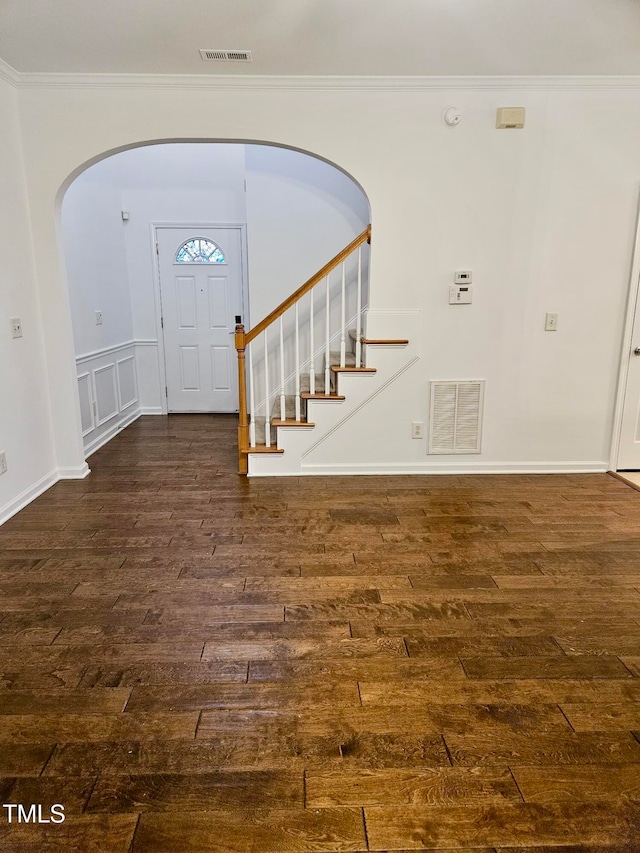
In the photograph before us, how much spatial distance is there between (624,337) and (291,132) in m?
2.80

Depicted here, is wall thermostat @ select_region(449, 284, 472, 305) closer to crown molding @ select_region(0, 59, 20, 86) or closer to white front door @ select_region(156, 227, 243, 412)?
white front door @ select_region(156, 227, 243, 412)

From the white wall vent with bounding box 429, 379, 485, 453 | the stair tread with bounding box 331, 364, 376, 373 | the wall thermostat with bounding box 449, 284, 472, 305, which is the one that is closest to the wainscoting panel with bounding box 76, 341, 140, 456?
the stair tread with bounding box 331, 364, 376, 373

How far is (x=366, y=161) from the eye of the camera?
3.69 meters

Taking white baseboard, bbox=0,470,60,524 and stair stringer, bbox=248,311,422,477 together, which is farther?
stair stringer, bbox=248,311,422,477

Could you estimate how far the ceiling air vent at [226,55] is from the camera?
3154 mm

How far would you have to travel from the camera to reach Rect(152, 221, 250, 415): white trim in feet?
19.7

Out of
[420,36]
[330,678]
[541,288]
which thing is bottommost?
[330,678]

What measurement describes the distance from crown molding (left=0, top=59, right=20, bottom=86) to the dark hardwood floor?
2711 millimetres

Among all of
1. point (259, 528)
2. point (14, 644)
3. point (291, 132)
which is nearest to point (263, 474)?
point (259, 528)

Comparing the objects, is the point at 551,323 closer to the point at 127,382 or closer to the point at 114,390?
the point at 114,390

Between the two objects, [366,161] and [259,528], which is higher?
[366,161]

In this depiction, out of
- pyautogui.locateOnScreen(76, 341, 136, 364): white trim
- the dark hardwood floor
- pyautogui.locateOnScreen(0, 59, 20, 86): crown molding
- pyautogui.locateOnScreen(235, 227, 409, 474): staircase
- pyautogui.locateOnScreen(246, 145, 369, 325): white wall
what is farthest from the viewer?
pyautogui.locateOnScreen(76, 341, 136, 364): white trim

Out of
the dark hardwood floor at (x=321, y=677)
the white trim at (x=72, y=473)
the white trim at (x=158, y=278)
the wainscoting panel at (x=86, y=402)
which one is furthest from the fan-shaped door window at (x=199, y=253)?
the dark hardwood floor at (x=321, y=677)

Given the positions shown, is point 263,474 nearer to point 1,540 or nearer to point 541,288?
point 1,540
